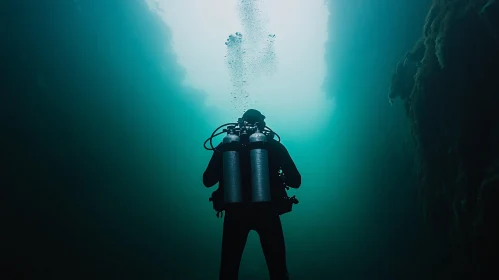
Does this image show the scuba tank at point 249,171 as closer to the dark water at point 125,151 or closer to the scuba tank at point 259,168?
the scuba tank at point 259,168

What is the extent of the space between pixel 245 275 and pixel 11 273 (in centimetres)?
1394

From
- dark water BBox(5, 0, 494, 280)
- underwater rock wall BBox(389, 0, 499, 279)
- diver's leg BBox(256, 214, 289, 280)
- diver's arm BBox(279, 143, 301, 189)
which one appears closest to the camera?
diver's leg BBox(256, 214, 289, 280)

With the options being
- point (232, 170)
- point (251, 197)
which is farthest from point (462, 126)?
→ point (232, 170)

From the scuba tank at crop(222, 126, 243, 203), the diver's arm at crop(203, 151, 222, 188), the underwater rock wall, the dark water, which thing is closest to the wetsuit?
the scuba tank at crop(222, 126, 243, 203)

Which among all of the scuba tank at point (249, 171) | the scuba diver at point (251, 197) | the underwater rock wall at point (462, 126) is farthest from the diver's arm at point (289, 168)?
the underwater rock wall at point (462, 126)

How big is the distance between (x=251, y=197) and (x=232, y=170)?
1.18 ft

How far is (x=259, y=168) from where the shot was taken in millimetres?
2906

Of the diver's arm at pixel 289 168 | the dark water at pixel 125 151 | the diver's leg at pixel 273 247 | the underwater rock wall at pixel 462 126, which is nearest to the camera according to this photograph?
the diver's leg at pixel 273 247

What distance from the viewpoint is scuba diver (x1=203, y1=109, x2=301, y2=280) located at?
110 inches

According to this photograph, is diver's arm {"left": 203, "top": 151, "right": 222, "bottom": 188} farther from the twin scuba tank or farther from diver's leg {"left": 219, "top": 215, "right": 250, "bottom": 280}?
diver's leg {"left": 219, "top": 215, "right": 250, "bottom": 280}

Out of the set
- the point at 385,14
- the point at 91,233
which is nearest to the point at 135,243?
the point at 91,233

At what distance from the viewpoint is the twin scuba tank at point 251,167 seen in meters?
2.83

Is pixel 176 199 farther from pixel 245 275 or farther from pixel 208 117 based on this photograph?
pixel 208 117

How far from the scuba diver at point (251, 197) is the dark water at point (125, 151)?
12080mm
